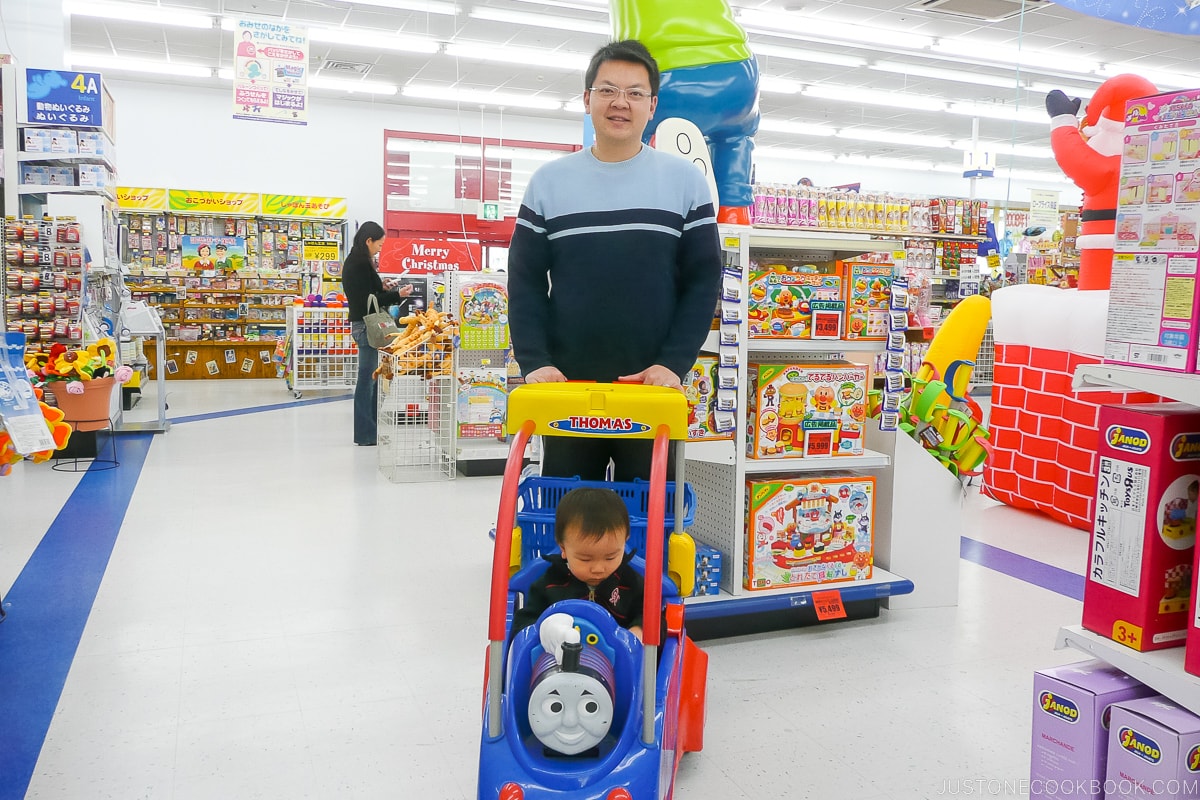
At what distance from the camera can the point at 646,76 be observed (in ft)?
7.17

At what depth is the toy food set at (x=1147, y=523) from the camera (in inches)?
55.6

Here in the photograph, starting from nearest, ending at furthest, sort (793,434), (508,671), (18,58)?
(508,671)
(793,434)
(18,58)

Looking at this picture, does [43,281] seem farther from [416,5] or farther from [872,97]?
[872,97]

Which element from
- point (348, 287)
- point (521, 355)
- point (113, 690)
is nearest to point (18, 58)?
point (348, 287)

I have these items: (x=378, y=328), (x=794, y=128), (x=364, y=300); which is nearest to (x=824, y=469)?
(x=378, y=328)

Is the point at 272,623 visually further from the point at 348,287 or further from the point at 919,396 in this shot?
the point at 348,287

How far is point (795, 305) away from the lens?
10.2 feet

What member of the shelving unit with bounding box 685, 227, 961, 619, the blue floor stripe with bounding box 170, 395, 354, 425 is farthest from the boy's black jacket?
the blue floor stripe with bounding box 170, 395, 354, 425

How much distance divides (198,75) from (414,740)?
13195mm

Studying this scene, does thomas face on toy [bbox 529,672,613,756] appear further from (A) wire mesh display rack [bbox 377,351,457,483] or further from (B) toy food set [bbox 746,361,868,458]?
(A) wire mesh display rack [bbox 377,351,457,483]

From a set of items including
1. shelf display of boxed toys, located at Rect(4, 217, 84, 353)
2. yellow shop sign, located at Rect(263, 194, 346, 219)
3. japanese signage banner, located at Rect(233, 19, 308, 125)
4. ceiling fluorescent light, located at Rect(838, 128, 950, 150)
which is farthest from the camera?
ceiling fluorescent light, located at Rect(838, 128, 950, 150)

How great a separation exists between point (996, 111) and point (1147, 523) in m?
15.2

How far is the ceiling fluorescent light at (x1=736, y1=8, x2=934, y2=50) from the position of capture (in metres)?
10.1

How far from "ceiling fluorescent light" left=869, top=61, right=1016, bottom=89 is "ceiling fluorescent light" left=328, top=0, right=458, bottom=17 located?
552cm
